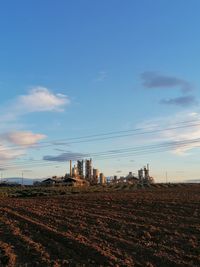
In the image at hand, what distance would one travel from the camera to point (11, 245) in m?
14.7

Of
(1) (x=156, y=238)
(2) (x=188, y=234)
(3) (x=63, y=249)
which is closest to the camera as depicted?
(3) (x=63, y=249)

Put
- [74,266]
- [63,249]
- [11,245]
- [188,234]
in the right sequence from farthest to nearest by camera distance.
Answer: [188,234]
[11,245]
[63,249]
[74,266]

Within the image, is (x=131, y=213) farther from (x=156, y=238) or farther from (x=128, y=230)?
(x=156, y=238)

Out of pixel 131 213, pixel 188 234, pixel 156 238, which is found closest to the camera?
pixel 156 238

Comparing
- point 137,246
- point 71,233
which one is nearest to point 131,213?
point 71,233

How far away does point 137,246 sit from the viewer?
47.1 feet

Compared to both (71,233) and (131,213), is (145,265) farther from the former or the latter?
(131,213)

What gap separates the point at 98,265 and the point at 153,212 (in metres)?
14.4

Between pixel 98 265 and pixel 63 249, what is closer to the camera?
pixel 98 265

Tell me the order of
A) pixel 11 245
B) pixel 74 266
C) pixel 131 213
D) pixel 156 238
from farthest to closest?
pixel 131 213 < pixel 156 238 < pixel 11 245 < pixel 74 266

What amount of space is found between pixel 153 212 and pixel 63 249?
1275cm

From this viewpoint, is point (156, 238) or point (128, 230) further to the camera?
→ point (128, 230)

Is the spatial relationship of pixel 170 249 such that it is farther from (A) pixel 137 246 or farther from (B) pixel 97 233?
(B) pixel 97 233

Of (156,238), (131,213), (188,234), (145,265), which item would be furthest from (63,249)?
(131,213)
